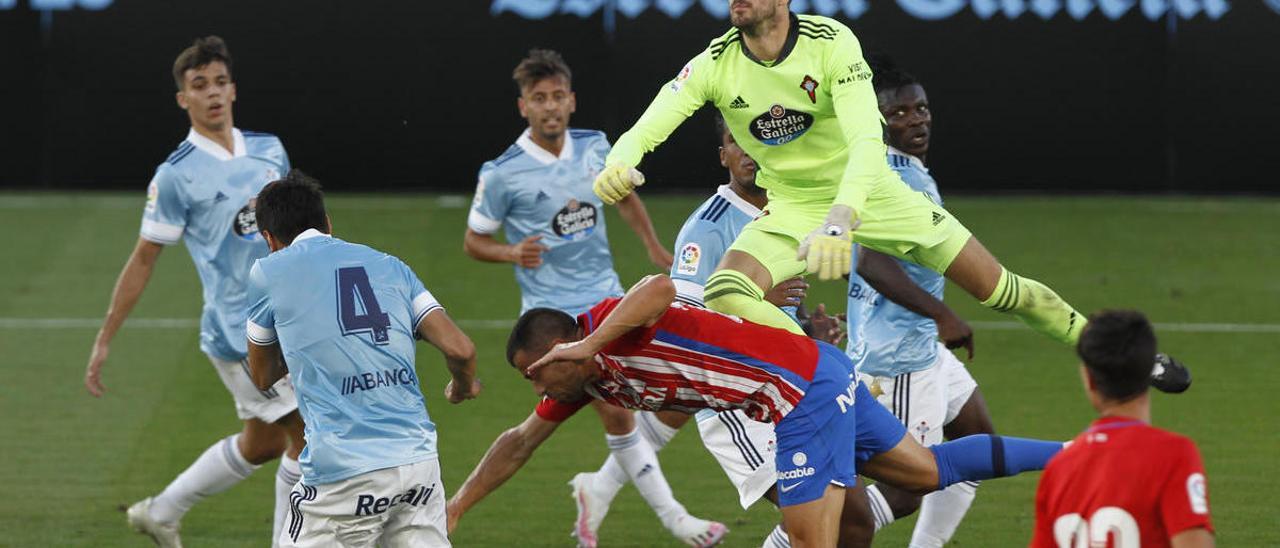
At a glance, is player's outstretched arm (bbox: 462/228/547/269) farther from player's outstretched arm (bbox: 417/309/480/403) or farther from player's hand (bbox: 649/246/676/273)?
player's outstretched arm (bbox: 417/309/480/403)

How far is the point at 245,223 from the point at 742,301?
2.65 meters

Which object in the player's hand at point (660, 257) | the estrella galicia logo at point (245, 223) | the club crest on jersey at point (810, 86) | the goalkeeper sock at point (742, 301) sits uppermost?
the club crest on jersey at point (810, 86)

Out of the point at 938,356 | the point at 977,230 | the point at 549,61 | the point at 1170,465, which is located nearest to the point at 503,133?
the point at 977,230

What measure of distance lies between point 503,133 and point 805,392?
1228cm

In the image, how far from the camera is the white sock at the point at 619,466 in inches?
338

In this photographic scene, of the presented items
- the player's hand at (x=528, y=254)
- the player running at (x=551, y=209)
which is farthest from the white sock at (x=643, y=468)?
the player's hand at (x=528, y=254)

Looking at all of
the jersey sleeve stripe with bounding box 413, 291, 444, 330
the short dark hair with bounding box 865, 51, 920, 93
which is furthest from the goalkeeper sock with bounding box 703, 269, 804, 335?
the short dark hair with bounding box 865, 51, 920, 93

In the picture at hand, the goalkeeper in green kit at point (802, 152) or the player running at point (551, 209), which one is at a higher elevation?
the goalkeeper in green kit at point (802, 152)

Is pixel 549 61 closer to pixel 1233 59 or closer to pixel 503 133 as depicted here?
pixel 503 133

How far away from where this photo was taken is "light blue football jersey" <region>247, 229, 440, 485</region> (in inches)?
237

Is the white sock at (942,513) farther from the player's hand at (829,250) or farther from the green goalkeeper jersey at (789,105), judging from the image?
the player's hand at (829,250)

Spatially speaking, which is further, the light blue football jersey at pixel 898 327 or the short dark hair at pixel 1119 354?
the light blue football jersey at pixel 898 327

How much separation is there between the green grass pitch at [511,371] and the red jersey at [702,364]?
91.3 inches

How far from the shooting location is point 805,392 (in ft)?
20.6
